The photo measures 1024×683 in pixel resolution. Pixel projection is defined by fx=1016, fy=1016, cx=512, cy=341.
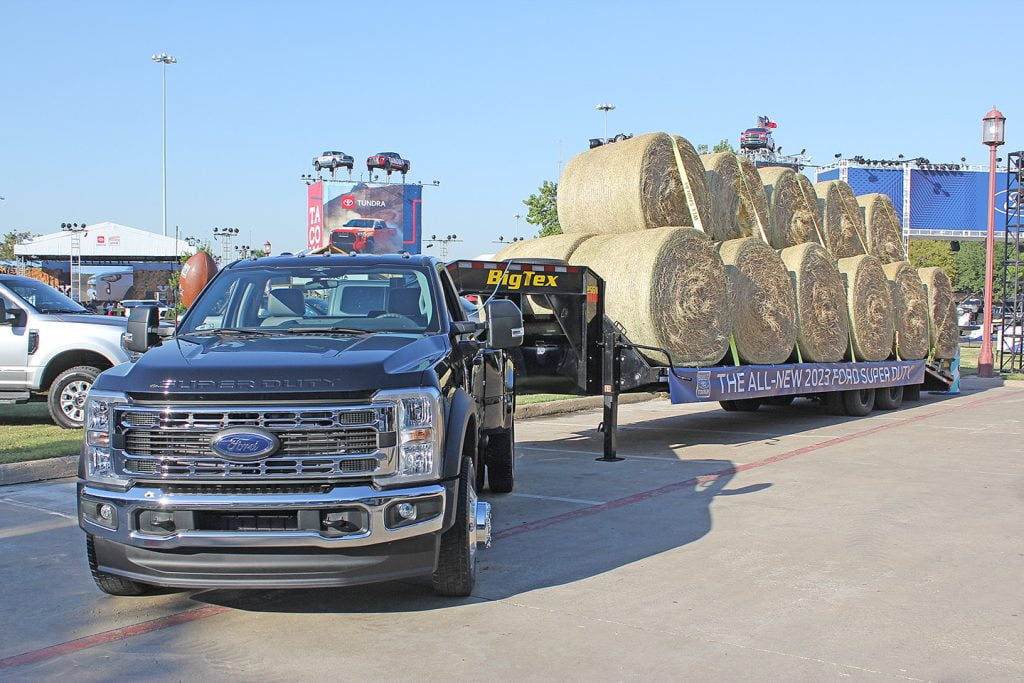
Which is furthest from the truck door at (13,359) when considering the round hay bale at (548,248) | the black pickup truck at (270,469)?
the black pickup truck at (270,469)

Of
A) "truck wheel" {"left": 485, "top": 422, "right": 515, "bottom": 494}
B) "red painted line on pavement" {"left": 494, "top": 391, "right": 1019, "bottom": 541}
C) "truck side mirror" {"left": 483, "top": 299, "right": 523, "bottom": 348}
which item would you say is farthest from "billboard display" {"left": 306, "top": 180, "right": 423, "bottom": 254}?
"truck side mirror" {"left": 483, "top": 299, "right": 523, "bottom": 348}

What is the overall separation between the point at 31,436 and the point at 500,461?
544cm

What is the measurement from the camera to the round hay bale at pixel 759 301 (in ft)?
39.7

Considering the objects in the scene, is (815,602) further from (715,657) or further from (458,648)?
(458,648)

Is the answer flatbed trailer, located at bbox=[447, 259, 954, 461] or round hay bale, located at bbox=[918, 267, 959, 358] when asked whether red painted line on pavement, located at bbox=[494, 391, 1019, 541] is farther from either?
round hay bale, located at bbox=[918, 267, 959, 358]

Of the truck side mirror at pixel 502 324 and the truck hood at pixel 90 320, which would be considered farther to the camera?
the truck hood at pixel 90 320

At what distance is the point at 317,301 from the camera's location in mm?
5902

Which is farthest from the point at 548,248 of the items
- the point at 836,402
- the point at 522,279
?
the point at 836,402

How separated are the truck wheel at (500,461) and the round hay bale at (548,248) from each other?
3.91m

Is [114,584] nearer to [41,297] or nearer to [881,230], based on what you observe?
[41,297]

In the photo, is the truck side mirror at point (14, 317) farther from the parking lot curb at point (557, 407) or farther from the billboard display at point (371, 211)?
the billboard display at point (371, 211)

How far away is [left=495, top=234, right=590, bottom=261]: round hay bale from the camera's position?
38.8 feet

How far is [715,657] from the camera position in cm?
439

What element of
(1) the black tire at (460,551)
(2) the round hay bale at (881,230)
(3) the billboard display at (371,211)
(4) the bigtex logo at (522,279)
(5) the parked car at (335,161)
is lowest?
(1) the black tire at (460,551)
